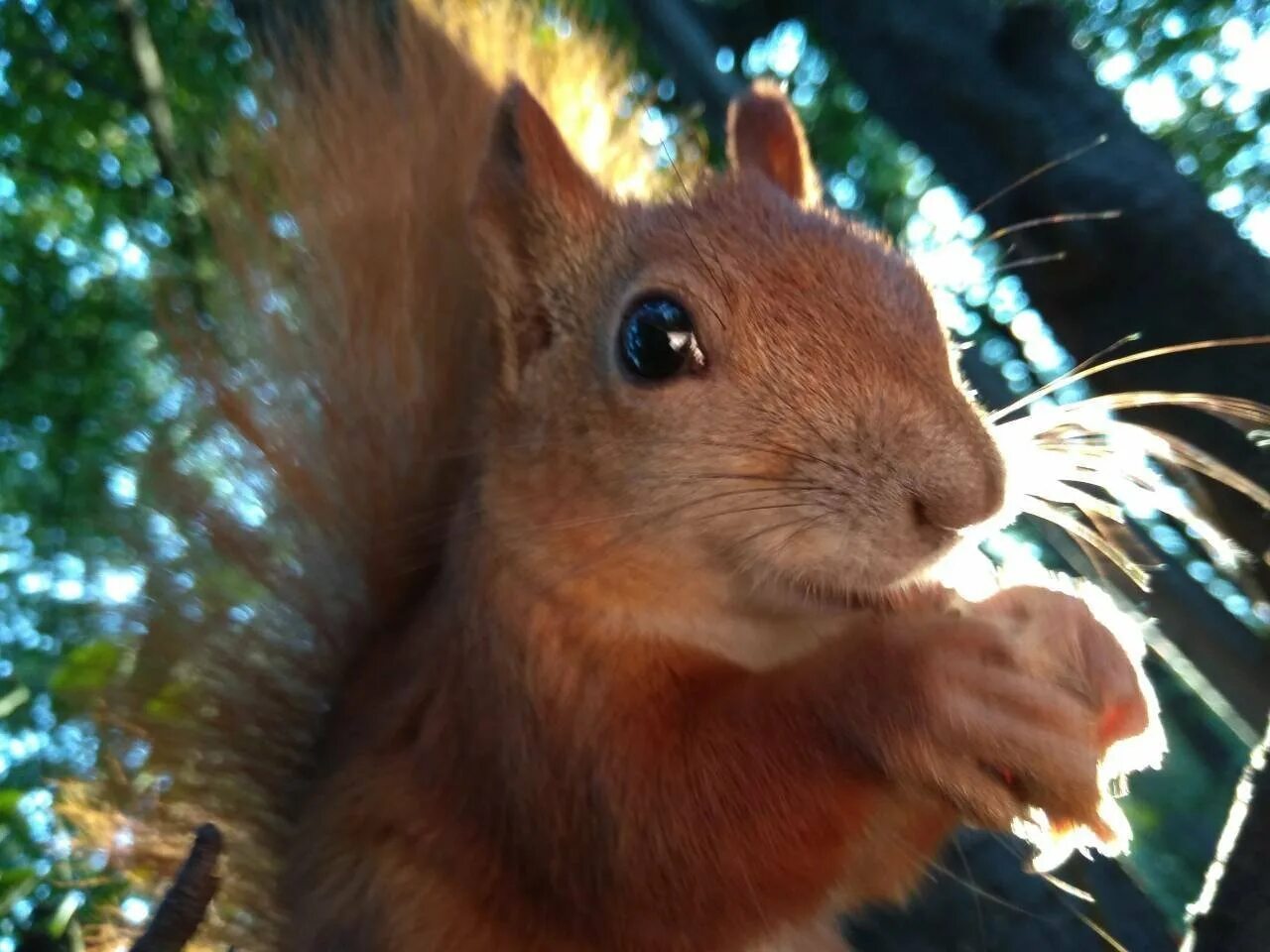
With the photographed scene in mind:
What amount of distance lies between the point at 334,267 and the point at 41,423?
5.92ft

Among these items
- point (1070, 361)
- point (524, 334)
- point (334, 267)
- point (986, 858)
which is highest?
point (334, 267)

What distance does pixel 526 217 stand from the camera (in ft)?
3.39

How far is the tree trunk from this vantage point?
70cm

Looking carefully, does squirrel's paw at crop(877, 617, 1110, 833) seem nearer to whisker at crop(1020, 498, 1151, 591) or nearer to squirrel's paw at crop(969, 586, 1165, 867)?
squirrel's paw at crop(969, 586, 1165, 867)

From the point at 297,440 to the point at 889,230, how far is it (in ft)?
3.99

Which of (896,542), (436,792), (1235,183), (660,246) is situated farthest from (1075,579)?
(1235,183)

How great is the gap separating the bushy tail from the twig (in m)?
0.35

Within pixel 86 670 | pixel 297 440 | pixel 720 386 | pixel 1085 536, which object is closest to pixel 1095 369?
pixel 1085 536

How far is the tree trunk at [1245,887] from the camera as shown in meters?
0.70

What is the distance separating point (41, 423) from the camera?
8.41ft

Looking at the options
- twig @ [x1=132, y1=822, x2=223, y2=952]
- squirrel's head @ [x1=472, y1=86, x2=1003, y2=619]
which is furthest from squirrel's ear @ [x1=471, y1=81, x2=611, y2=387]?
twig @ [x1=132, y1=822, x2=223, y2=952]

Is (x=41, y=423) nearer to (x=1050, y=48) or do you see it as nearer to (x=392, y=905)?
(x=392, y=905)

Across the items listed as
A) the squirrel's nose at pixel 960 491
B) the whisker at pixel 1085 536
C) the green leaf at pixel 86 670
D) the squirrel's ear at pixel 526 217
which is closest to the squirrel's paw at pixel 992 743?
the squirrel's nose at pixel 960 491

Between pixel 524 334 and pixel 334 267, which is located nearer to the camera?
pixel 524 334
